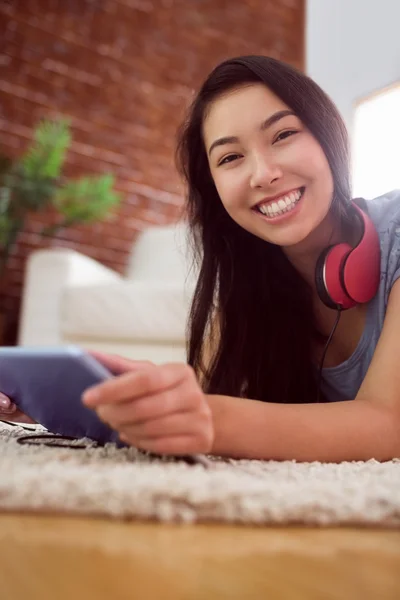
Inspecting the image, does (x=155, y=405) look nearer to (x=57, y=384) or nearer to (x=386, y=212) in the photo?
(x=57, y=384)

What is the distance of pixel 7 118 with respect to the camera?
2848mm

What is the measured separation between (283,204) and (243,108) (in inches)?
6.3

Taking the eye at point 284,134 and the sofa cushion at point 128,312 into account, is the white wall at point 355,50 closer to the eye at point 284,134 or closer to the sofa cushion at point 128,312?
the sofa cushion at point 128,312

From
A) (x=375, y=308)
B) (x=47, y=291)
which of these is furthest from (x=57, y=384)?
(x=47, y=291)

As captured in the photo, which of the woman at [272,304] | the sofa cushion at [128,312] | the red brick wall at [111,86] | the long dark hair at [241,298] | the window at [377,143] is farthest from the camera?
the red brick wall at [111,86]

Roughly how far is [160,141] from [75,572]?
3161 millimetres

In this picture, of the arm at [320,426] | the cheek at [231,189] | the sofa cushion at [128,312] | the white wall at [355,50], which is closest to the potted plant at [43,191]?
the sofa cushion at [128,312]

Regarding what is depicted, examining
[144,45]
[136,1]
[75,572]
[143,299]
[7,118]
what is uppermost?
[136,1]

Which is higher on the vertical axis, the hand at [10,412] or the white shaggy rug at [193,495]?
the white shaggy rug at [193,495]

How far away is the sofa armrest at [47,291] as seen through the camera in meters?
2.25

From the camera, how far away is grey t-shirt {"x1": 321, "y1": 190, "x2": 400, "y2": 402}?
0.92 metres

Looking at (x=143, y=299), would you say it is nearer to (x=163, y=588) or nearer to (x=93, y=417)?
(x=93, y=417)

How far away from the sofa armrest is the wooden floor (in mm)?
1919

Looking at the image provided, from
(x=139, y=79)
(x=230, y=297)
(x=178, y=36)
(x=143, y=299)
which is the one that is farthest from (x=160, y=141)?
(x=230, y=297)
